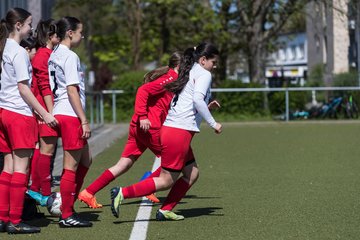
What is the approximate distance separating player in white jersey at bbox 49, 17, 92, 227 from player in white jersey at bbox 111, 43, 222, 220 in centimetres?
40

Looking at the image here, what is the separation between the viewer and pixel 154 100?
9.24 meters

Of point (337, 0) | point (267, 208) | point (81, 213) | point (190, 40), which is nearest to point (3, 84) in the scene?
point (81, 213)

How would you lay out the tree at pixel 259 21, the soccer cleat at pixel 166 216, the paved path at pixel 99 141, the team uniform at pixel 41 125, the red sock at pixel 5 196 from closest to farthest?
the red sock at pixel 5 196, the soccer cleat at pixel 166 216, the team uniform at pixel 41 125, the paved path at pixel 99 141, the tree at pixel 259 21

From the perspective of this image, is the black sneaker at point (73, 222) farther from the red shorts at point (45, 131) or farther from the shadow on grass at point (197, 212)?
the red shorts at point (45, 131)

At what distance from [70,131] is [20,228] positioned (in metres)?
0.90

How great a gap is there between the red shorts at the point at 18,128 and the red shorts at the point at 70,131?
0.25 meters

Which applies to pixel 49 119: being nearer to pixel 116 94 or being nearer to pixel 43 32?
pixel 43 32

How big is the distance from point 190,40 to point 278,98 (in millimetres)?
10591

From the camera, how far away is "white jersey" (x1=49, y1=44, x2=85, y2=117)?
771 centimetres

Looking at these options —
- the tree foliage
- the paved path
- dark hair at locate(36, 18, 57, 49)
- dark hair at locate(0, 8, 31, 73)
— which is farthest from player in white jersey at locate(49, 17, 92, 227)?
the tree foliage

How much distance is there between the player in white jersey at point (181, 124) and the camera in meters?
8.15

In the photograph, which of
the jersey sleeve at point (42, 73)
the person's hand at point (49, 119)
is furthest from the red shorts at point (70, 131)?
the jersey sleeve at point (42, 73)

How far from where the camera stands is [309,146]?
18688mm

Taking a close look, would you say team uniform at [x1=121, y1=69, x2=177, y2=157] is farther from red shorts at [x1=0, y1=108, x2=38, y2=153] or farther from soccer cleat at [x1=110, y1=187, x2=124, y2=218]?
red shorts at [x1=0, y1=108, x2=38, y2=153]
